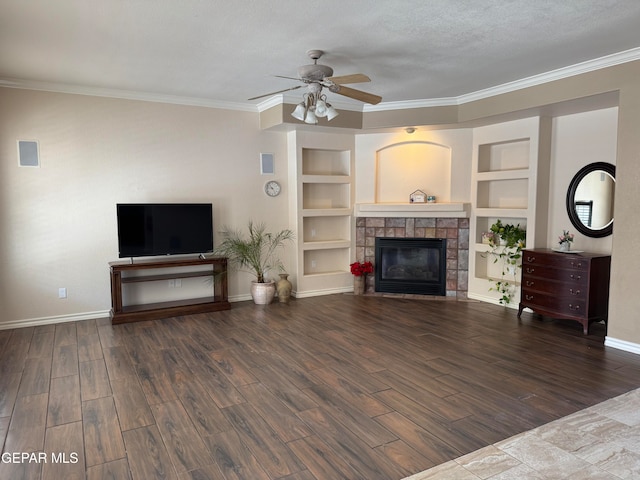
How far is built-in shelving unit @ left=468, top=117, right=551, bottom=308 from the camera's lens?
536 centimetres

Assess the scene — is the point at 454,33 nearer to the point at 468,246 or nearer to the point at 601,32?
the point at 601,32

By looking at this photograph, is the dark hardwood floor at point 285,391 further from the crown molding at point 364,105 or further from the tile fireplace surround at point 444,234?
the crown molding at point 364,105

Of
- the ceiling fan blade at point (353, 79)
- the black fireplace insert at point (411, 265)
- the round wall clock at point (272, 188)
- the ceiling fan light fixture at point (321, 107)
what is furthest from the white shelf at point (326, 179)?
the ceiling fan blade at point (353, 79)

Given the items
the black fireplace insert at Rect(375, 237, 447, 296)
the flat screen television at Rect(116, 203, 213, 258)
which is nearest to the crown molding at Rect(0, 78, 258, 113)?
the flat screen television at Rect(116, 203, 213, 258)

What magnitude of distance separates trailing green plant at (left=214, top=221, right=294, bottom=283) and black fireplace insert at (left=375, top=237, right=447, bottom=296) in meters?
1.43

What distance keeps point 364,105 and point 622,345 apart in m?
4.04

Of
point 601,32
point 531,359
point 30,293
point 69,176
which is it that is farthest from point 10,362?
point 601,32

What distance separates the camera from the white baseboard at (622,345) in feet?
13.4

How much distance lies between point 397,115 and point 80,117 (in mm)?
3897

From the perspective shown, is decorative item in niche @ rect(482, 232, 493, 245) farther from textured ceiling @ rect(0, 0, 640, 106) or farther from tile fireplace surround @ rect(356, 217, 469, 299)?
textured ceiling @ rect(0, 0, 640, 106)

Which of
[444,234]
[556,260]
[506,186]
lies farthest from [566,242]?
[444,234]

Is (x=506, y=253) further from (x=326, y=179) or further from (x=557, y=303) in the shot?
(x=326, y=179)

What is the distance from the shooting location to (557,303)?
4.84 meters

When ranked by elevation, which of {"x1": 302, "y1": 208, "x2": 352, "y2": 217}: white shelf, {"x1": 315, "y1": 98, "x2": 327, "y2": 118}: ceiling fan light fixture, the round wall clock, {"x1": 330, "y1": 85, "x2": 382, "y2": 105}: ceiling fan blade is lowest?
{"x1": 302, "y1": 208, "x2": 352, "y2": 217}: white shelf
